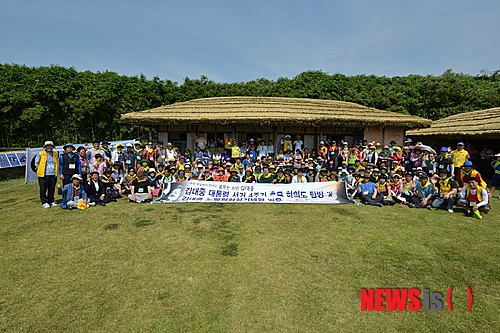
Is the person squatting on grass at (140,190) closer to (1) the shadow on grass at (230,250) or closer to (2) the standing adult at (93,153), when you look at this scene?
(2) the standing adult at (93,153)

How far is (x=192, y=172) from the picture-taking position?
9.17 meters

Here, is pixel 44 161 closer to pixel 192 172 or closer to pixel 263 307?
pixel 192 172

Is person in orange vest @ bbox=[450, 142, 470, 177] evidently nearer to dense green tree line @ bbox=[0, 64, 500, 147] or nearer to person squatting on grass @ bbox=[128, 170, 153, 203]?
person squatting on grass @ bbox=[128, 170, 153, 203]

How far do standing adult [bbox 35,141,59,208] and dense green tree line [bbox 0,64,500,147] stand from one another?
12240mm

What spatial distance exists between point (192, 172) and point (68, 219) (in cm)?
392

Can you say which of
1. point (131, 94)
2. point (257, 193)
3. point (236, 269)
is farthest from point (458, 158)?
point (131, 94)

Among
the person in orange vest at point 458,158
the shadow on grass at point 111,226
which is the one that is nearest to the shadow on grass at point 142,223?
the shadow on grass at point 111,226

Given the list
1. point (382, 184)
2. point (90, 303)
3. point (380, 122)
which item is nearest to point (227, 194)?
point (382, 184)

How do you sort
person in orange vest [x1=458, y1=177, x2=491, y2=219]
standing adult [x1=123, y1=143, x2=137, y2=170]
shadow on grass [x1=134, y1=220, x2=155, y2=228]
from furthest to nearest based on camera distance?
standing adult [x1=123, y1=143, x2=137, y2=170] < person in orange vest [x1=458, y1=177, x2=491, y2=219] < shadow on grass [x1=134, y1=220, x2=155, y2=228]

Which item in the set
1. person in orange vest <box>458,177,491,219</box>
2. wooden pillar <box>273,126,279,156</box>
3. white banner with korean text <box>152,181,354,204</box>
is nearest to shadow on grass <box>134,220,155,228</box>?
white banner with korean text <box>152,181,354,204</box>

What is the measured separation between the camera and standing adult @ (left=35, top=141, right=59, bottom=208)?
22.7ft

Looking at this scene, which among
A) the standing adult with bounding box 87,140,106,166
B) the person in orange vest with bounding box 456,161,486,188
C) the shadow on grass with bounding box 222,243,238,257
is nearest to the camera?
the shadow on grass with bounding box 222,243,238,257

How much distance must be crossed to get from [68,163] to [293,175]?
A: 6592 millimetres

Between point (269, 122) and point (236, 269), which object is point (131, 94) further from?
point (236, 269)
